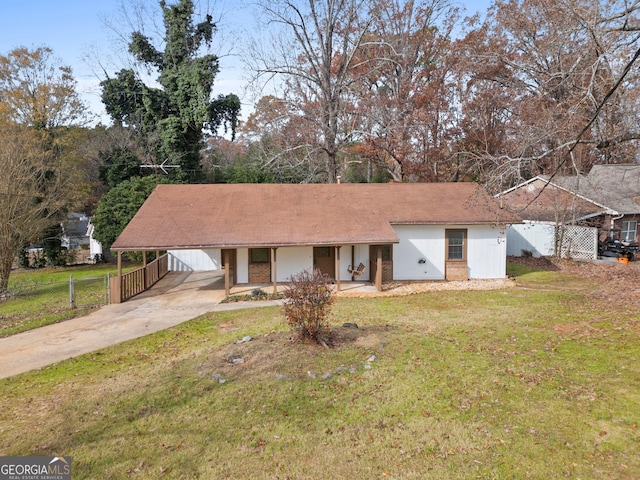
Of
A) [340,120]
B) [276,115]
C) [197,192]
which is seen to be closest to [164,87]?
[276,115]

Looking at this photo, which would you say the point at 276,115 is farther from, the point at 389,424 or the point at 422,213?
the point at 389,424

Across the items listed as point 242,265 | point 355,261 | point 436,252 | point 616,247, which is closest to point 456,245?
point 436,252

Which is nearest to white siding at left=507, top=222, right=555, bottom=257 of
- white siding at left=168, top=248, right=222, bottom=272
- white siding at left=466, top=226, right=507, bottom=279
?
white siding at left=466, top=226, right=507, bottom=279

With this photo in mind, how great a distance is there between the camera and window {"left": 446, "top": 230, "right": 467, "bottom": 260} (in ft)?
58.6

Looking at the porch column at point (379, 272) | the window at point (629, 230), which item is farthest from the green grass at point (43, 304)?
the window at point (629, 230)

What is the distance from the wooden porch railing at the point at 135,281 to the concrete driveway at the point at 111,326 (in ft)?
1.10

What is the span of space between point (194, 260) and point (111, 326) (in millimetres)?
10479

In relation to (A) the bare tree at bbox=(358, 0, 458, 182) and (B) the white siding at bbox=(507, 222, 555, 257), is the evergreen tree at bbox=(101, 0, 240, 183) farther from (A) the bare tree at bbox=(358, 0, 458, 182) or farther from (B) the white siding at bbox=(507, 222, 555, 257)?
(B) the white siding at bbox=(507, 222, 555, 257)

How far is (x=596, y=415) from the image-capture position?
5.97 metres

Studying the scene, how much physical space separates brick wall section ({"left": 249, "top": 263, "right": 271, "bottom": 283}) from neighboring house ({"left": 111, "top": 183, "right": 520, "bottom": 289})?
0.04 meters

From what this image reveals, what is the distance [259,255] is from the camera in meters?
17.3

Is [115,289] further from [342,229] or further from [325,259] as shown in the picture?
[342,229]

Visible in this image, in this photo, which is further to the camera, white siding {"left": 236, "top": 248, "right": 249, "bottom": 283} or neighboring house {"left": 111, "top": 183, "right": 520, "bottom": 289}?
white siding {"left": 236, "top": 248, "right": 249, "bottom": 283}

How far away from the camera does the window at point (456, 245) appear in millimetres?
17875
